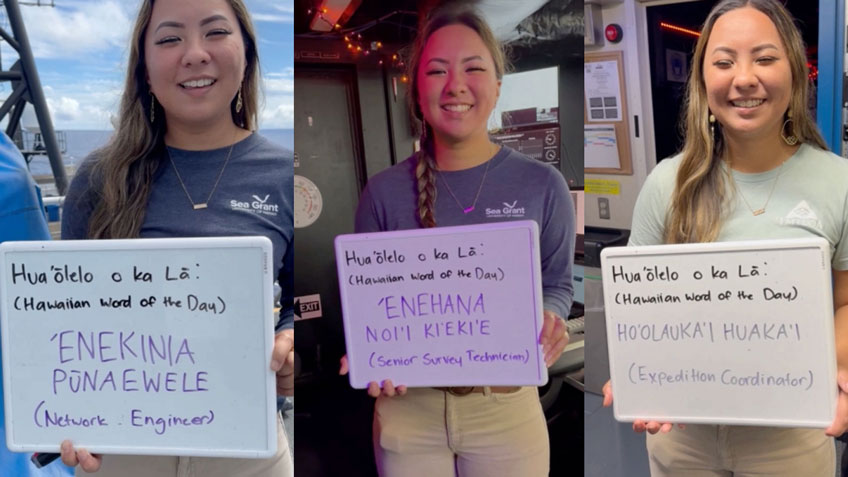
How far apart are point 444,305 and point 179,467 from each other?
0.68 meters

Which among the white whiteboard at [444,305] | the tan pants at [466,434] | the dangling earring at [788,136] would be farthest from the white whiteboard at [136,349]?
the dangling earring at [788,136]

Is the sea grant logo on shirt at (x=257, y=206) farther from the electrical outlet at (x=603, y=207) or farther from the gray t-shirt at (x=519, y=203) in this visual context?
the electrical outlet at (x=603, y=207)

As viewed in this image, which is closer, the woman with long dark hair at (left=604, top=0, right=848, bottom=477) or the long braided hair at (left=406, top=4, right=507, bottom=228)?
the woman with long dark hair at (left=604, top=0, right=848, bottom=477)

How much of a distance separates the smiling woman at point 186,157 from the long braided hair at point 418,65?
323 millimetres

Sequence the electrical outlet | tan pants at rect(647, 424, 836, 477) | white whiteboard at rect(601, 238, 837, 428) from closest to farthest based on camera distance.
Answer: white whiteboard at rect(601, 238, 837, 428)
tan pants at rect(647, 424, 836, 477)
the electrical outlet

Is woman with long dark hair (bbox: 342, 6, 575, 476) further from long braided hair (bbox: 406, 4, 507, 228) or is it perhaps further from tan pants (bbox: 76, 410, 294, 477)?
tan pants (bbox: 76, 410, 294, 477)

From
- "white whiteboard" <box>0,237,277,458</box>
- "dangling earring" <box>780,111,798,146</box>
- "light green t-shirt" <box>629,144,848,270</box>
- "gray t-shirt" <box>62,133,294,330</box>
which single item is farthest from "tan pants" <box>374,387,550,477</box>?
"dangling earring" <box>780,111,798,146</box>

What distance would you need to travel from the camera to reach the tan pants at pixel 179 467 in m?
1.54

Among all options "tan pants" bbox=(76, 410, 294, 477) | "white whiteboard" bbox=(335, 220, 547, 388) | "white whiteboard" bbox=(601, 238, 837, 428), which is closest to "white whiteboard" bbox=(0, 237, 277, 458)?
"tan pants" bbox=(76, 410, 294, 477)

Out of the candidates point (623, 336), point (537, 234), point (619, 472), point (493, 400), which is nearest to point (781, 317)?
point (623, 336)

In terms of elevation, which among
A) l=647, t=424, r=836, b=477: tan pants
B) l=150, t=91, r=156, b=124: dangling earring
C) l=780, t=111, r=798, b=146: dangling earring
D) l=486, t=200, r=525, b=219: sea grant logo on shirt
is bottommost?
l=647, t=424, r=836, b=477: tan pants

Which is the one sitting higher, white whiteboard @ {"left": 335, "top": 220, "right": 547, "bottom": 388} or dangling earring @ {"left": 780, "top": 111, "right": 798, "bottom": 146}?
dangling earring @ {"left": 780, "top": 111, "right": 798, "bottom": 146}

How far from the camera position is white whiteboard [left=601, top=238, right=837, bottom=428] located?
1.36 meters

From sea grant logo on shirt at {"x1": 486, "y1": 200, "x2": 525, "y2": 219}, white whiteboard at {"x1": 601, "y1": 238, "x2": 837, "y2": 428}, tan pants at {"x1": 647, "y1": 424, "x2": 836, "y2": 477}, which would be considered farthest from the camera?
sea grant logo on shirt at {"x1": 486, "y1": 200, "x2": 525, "y2": 219}
